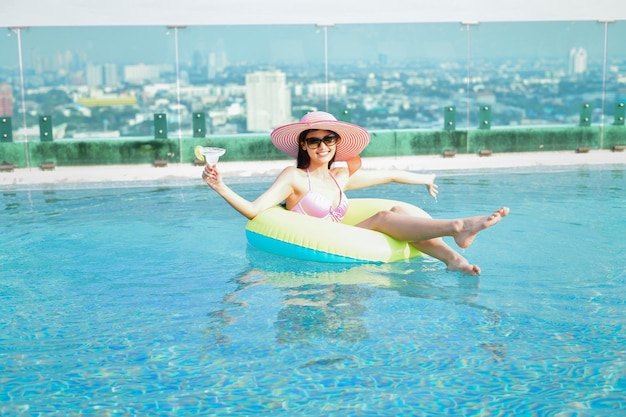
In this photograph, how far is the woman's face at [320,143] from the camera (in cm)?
522

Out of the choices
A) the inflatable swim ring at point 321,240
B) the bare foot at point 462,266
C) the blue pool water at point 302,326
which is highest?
the inflatable swim ring at point 321,240

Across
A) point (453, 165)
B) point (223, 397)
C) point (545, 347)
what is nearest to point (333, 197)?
point (545, 347)

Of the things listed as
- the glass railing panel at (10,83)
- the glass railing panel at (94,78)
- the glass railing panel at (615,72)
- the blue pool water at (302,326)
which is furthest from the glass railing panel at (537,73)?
the glass railing panel at (10,83)

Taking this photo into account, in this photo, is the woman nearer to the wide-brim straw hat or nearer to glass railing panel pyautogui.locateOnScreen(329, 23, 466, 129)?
the wide-brim straw hat

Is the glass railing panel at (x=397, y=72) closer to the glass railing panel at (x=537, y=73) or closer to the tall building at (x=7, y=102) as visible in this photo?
the glass railing panel at (x=537, y=73)

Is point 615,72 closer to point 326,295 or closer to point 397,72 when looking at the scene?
point 397,72

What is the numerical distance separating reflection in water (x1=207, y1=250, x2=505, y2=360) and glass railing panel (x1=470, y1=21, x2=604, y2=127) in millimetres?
6572

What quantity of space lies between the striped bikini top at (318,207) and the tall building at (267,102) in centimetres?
581

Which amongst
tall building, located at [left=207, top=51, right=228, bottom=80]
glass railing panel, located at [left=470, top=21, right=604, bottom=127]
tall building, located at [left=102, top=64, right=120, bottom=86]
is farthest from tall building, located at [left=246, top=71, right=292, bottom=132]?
glass railing panel, located at [left=470, top=21, right=604, bottom=127]

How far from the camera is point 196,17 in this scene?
33.7ft

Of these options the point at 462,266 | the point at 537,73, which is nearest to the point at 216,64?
the point at 537,73

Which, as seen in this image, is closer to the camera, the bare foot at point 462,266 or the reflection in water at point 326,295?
the reflection in water at point 326,295

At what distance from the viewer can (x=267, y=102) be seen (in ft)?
37.1

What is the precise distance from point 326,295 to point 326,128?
4.32 feet
